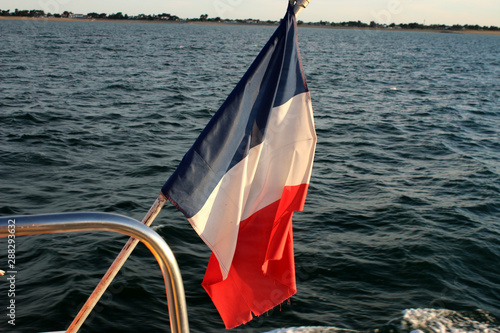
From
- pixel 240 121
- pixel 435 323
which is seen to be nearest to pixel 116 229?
pixel 240 121

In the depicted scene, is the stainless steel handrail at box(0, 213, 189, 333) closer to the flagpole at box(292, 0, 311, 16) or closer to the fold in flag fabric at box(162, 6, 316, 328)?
the fold in flag fabric at box(162, 6, 316, 328)

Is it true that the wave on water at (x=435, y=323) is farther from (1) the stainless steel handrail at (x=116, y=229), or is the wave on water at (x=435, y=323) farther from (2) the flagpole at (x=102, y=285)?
(1) the stainless steel handrail at (x=116, y=229)

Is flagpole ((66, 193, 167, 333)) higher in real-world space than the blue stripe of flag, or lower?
lower

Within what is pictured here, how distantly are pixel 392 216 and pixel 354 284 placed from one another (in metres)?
2.82

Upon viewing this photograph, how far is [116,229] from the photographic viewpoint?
183 cm

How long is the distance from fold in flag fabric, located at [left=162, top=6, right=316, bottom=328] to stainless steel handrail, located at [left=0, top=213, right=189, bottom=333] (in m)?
1.23

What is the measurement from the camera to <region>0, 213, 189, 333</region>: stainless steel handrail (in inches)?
68.3

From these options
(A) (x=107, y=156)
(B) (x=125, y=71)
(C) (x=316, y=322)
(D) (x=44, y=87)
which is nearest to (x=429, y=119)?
(A) (x=107, y=156)

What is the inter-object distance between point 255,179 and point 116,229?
179 cm

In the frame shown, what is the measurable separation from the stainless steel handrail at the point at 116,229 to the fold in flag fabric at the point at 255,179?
123 centimetres

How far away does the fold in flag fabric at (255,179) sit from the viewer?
3.26 m

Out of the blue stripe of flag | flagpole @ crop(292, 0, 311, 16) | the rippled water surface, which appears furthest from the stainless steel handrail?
the rippled water surface

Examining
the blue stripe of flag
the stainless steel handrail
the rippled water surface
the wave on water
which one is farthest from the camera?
the rippled water surface

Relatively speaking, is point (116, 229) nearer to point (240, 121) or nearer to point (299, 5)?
point (240, 121)
